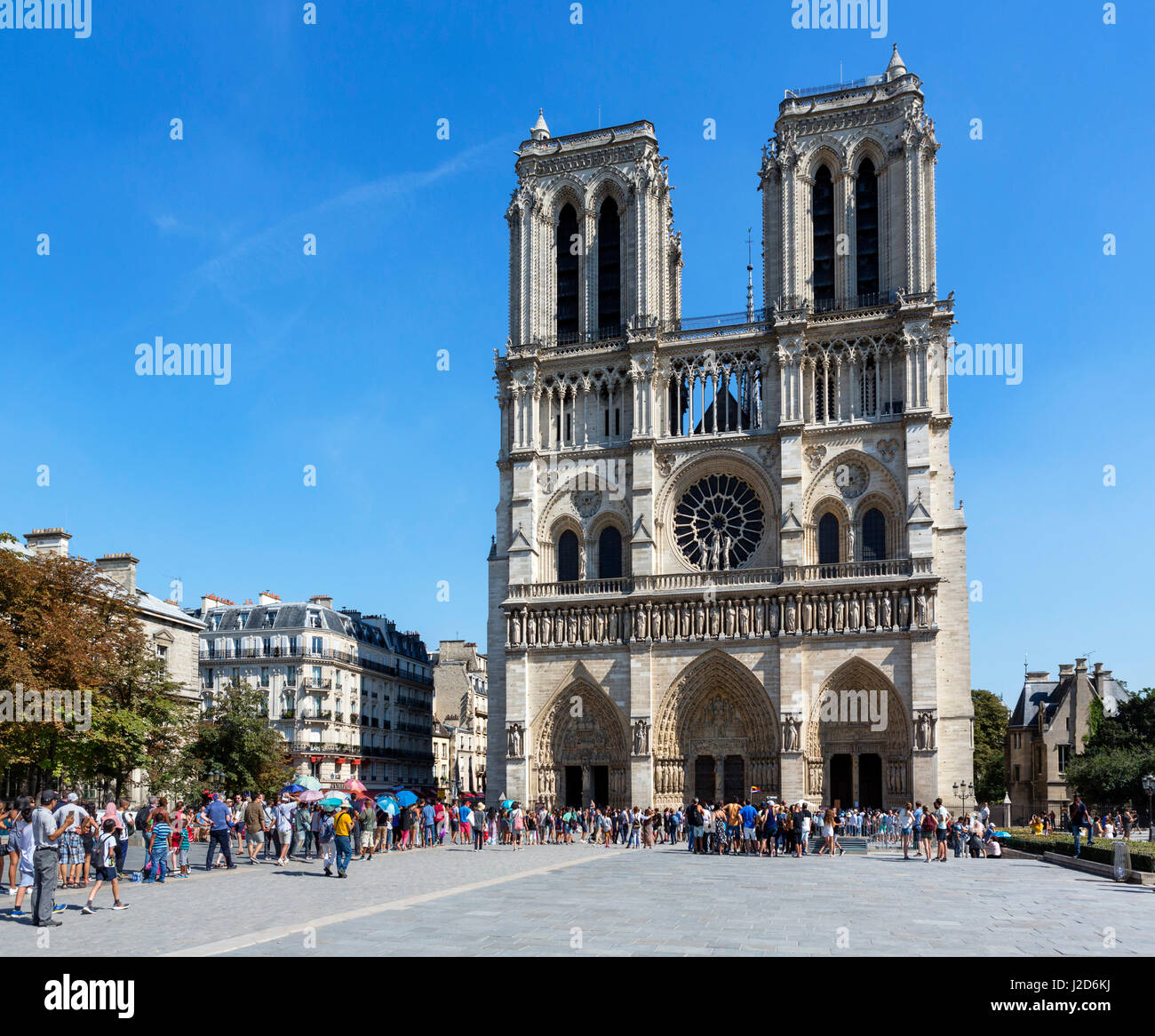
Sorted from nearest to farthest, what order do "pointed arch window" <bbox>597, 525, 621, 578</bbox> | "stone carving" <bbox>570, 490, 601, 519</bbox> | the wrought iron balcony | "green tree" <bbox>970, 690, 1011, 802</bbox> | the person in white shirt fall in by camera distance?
the person in white shirt → the wrought iron balcony → "pointed arch window" <bbox>597, 525, 621, 578</bbox> → "stone carving" <bbox>570, 490, 601, 519</bbox> → "green tree" <bbox>970, 690, 1011, 802</bbox>

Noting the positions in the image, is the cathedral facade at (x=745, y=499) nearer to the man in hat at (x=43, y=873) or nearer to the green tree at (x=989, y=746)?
the green tree at (x=989, y=746)

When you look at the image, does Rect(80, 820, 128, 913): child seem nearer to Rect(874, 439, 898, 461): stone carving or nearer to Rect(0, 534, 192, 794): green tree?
Rect(0, 534, 192, 794): green tree

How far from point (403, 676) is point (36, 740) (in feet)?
124

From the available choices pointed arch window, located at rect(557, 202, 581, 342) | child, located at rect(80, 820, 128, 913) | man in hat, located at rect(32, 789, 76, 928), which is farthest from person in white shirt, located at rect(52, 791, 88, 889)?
pointed arch window, located at rect(557, 202, 581, 342)

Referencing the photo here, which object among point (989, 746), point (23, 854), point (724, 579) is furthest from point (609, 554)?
point (23, 854)

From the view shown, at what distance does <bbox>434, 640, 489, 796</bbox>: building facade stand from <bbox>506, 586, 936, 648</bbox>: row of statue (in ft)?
105

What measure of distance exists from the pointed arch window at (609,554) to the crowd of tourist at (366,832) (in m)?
8.98

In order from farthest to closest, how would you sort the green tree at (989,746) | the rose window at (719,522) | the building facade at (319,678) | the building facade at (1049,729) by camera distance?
the green tree at (989,746) → the building facade at (1049,729) → the building facade at (319,678) → the rose window at (719,522)

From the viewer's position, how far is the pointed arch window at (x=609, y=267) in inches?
1970

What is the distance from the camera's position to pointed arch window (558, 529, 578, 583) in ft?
158

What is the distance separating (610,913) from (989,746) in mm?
57700

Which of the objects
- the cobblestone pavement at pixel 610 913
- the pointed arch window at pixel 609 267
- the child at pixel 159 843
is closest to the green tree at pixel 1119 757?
the cobblestone pavement at pixel 610 913

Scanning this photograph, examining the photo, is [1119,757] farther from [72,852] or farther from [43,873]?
[43,873]
